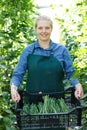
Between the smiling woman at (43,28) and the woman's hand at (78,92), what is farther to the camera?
the smiling woman at (43,28)

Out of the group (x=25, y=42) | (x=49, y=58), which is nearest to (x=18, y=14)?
(x=25, y=42)

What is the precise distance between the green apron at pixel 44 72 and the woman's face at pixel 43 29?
0.15 metres

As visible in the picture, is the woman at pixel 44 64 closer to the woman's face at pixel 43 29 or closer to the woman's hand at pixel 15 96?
the woman's face at pixel 43 29

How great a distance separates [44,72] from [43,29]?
13.6 inches

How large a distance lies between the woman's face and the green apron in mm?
152

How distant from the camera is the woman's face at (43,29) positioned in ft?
11.4

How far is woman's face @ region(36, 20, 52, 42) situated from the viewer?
11.4 feet

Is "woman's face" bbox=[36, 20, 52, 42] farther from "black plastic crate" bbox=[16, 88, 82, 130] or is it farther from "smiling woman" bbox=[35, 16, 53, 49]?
"black plastic crate" bbox=[16, 88, 82, 130]

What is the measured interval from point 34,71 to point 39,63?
76 mm

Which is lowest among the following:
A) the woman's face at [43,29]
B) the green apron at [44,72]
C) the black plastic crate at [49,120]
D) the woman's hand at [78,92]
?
the black plastic crate at [49,120]

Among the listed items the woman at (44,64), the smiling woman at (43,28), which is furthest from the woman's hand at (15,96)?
the smiling woman at (43,28)

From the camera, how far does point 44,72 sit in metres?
3.48

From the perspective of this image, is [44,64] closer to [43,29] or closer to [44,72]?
[44,72]

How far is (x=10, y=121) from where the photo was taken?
353 cm
